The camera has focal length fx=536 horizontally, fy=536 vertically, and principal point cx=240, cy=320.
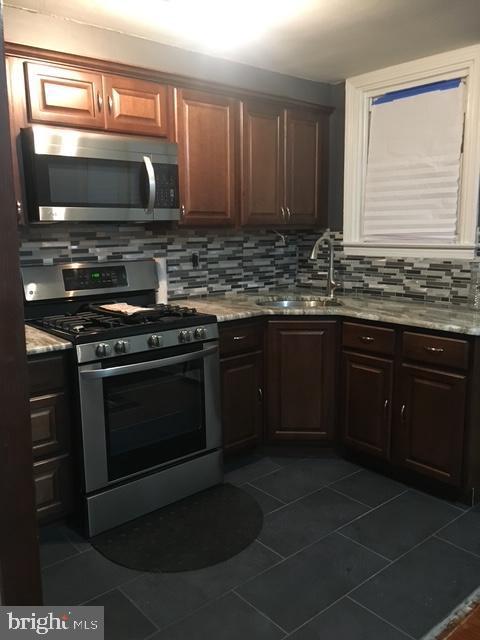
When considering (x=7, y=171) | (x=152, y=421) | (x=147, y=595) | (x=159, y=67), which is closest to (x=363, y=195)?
(x=159, y=67)

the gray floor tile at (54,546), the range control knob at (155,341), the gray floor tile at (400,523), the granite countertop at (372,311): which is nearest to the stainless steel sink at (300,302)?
the granite countertop at (372,311)

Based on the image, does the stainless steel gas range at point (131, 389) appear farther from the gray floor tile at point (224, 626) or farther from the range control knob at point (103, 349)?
the gray floor tile at point (224, 626)

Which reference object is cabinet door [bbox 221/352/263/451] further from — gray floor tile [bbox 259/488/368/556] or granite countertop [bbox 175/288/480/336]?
gray floor tile [bbox 259/488/368/556]

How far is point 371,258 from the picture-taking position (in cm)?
353

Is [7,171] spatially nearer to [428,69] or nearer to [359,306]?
[359,306]

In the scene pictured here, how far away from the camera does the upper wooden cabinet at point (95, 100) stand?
94.8 inches

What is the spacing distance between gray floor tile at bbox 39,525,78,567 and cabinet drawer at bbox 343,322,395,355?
1.73 m

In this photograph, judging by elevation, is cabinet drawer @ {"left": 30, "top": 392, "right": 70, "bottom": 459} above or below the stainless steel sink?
below

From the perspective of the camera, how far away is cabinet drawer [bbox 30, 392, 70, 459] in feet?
7.29

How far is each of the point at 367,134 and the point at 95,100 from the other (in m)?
1.79

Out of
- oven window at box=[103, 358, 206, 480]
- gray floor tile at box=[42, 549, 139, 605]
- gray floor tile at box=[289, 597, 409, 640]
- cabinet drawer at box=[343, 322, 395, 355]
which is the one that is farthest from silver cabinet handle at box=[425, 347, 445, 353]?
gray floor tile at box=[42, 549, 139, 605]

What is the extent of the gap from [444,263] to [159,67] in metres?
1.94

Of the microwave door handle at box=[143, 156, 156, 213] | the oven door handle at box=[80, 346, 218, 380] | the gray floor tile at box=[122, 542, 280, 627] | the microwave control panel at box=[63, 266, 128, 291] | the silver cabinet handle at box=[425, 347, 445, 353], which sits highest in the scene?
the microwave door handle at box=[143, 156, 156, 213]

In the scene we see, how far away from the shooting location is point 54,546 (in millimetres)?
2295
